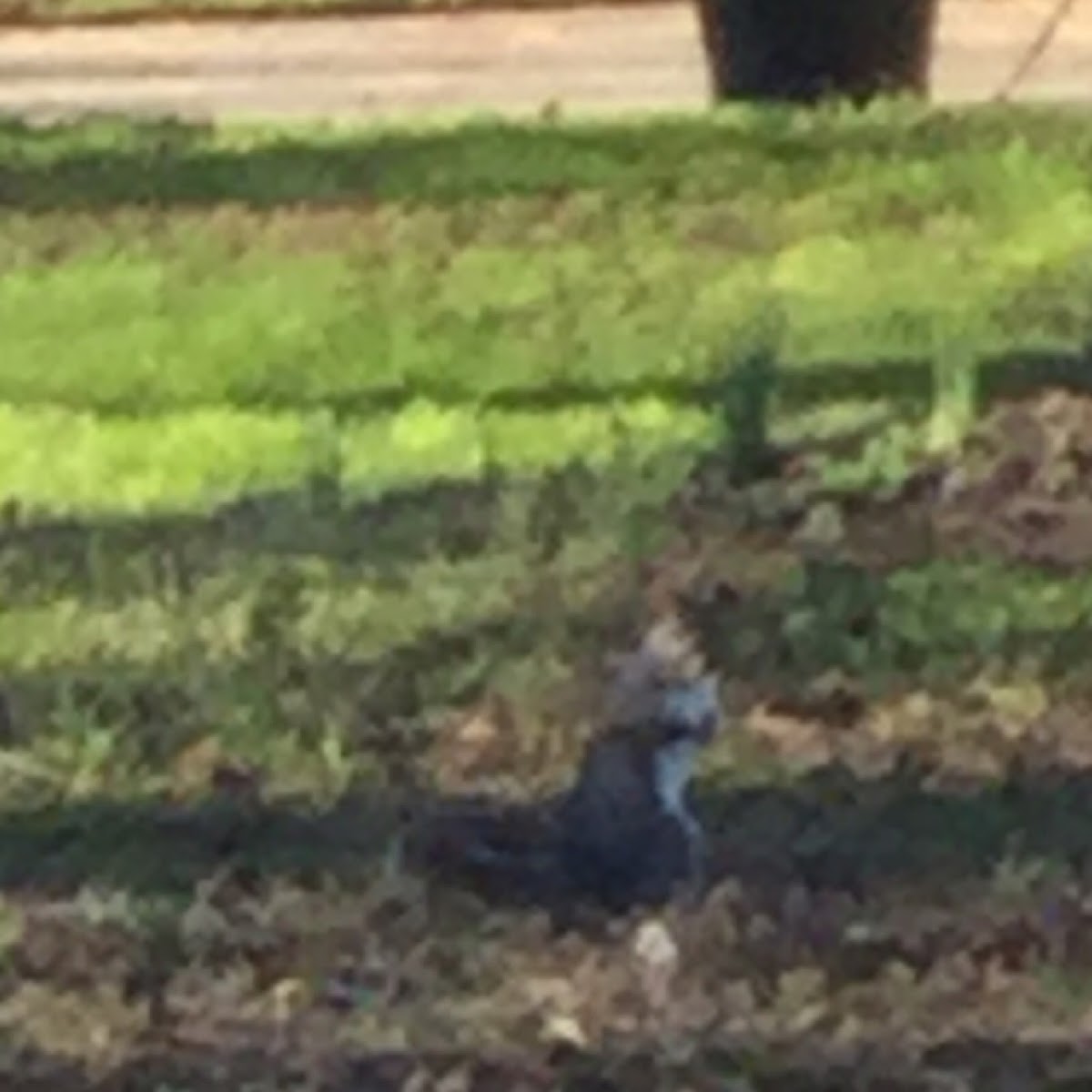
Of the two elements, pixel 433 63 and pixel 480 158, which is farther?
pixel 433 63

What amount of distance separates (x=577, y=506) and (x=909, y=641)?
0.66 metres

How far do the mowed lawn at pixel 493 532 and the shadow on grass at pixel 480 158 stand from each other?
0.02 metres

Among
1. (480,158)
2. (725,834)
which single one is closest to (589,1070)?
(725,834)

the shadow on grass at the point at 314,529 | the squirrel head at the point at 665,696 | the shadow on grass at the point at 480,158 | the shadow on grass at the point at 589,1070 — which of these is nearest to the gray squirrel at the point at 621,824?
the squirrel head at the point at 665,696

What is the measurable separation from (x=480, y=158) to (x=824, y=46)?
995mm

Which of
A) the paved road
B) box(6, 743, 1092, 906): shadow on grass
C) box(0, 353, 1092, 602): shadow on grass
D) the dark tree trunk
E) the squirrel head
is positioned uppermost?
the dark tree trunk

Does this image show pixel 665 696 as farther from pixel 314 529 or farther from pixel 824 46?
pixel 824 46

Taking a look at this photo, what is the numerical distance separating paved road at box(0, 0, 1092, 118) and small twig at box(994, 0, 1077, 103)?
0.08 ft

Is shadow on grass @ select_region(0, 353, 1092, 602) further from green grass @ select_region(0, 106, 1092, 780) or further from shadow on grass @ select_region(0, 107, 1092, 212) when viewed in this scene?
shadow on grass @ select_region(0, 107, 1092, 212)

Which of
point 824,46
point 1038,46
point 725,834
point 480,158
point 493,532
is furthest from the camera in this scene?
point 1038,46

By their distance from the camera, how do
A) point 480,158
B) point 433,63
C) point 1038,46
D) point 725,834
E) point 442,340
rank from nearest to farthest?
point 725,834 → point 442,340 → point 480,158 → point 433,63 → point 1038,46

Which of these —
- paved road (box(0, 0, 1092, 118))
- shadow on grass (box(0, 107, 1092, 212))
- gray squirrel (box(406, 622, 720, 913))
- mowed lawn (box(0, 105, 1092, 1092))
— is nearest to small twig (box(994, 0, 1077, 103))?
paved road (box(0, 0, 1092, 118))

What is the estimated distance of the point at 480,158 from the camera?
8.79 metres

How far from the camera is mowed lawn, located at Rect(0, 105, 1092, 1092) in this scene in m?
5.35
